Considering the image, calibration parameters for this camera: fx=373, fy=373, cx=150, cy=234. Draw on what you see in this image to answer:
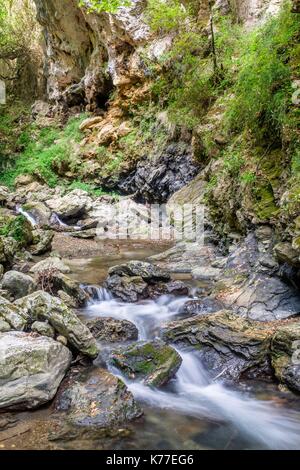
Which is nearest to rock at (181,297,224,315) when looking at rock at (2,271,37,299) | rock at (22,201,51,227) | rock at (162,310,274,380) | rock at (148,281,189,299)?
rock at (148,281,189,299)

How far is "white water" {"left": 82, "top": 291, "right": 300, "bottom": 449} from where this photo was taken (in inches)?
140

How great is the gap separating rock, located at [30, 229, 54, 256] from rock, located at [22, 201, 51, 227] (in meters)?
2.72

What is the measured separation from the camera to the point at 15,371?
11.7 ft

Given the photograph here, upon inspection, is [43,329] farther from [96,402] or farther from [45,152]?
[45,152]

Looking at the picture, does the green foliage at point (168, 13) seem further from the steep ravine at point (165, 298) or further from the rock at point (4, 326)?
the rock at point (4, 326)

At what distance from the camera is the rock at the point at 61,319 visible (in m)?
4.35

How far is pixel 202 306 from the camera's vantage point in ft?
20.4

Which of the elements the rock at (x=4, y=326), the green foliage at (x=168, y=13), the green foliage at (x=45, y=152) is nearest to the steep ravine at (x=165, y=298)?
the rock at (x=4, y=326)

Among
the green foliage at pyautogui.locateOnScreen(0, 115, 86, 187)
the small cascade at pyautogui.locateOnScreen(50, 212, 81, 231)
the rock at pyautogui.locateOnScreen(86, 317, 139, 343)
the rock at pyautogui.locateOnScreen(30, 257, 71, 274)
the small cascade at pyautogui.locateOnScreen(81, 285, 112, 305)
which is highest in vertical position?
the green foliage at pyautogui.locateOnScreen(0, 115, 86, 187)

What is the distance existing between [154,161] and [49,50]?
512 inches

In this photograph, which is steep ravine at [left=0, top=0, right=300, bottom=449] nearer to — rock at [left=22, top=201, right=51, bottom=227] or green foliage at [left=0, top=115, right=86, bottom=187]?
rock at [left=22, top=201, right=51, bottom=227]

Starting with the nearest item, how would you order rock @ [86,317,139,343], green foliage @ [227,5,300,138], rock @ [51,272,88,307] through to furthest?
1. rock @ [86,317,139,343]
2. green foliage @ [227,5,300,138]
3. rock @ [51,272,88,307]
